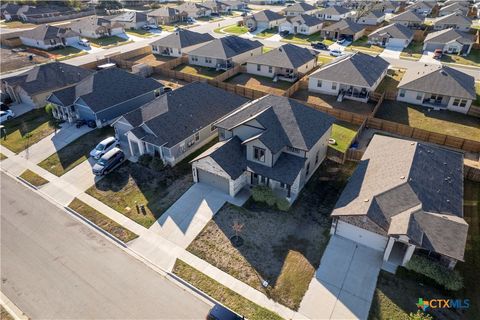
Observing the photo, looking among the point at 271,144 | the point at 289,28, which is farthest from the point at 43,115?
the point at 289,28

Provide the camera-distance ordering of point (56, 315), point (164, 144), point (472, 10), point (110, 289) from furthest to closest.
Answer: point (472, 10) < point (164, 144) < point (110, 289) < point (56, 315)

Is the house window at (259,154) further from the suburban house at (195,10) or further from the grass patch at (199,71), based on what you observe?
the suburban house at (195,10)

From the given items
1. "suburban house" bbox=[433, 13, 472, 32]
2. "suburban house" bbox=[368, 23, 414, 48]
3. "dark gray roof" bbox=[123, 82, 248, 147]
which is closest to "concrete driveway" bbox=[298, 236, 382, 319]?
"dark gray roof" bbox=[123, 82, 248, 147]

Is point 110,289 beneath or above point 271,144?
beneath

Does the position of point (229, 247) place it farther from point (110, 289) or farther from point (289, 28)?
point (289, 28)

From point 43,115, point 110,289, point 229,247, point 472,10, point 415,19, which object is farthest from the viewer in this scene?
point 472,10

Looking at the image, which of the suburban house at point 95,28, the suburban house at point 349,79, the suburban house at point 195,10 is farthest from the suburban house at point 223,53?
the suburban house at point 195,10

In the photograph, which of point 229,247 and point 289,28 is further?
point 289,28
